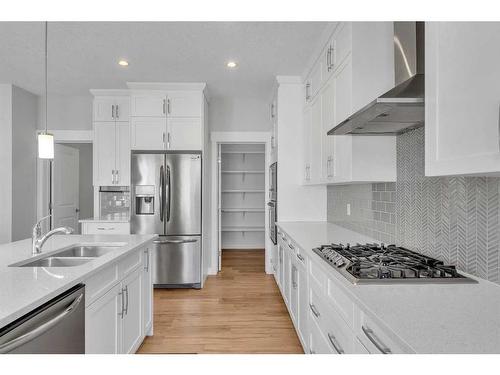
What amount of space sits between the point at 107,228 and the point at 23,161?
64.0 inches

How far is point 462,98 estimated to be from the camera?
108 centimetres

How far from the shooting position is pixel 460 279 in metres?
1.42

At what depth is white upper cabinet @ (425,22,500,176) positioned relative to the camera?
0.95 metres

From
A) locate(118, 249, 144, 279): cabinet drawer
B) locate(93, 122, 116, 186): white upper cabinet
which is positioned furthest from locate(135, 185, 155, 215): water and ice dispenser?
locate(118, 249, 144, 279): cabinet drawer

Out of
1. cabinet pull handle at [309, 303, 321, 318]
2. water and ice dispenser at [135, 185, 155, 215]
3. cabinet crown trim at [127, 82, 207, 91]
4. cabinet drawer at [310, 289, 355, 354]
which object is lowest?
cabinet pull handle at [309, 303, 321, 318]

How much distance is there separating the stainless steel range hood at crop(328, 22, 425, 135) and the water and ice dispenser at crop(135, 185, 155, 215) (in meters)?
2.72

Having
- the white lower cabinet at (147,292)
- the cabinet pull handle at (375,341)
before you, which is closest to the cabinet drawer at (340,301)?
the cabinet pull handle at (375,341)

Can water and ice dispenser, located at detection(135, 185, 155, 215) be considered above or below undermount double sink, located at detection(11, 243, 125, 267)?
above

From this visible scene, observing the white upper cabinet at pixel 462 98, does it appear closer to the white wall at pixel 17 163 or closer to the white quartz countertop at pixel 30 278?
→ the white quartz countertop at pixel 30 278

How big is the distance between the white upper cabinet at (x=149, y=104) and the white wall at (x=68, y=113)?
1.15m

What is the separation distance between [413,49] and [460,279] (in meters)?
1.22

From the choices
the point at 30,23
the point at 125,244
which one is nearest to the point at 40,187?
the point at 30,23

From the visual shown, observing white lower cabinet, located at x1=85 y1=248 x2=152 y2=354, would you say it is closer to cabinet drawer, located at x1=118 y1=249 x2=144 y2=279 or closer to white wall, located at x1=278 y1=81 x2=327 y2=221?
cabinet drawer, located at x1=118 y1=249 x2=144 y2=279
